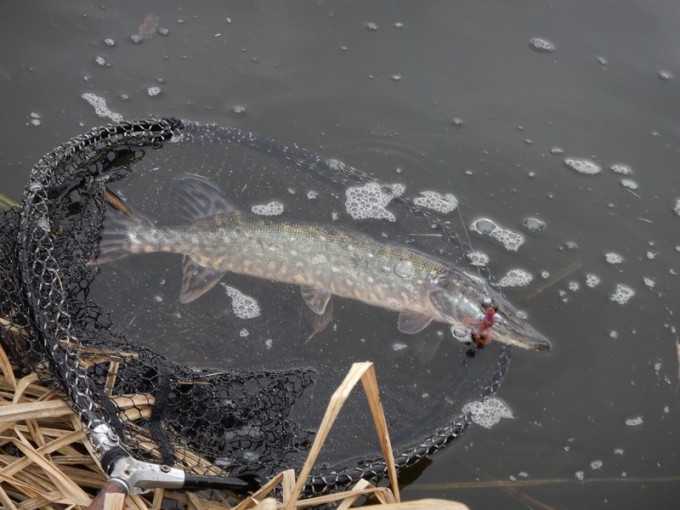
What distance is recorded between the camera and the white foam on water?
3867 mm

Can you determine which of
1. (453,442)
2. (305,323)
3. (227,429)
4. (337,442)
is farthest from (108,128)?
(453,442)

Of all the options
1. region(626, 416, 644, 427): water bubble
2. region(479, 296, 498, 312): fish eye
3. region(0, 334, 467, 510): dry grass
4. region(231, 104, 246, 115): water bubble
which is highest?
region(231, 104, 246, 115): water bubble

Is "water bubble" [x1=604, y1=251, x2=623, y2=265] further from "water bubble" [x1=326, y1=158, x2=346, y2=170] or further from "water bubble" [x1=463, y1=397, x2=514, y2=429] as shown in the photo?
"water bubble" [x1=326, y1=158, x2=346, y2=170]

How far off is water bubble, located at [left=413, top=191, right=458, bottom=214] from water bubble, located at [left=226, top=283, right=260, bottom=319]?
52.3 inches

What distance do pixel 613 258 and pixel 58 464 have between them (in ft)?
11.3

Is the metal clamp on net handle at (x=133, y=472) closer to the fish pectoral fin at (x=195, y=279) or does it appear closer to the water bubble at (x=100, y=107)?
A: the fish pectoral fin at (x=195, y=279)

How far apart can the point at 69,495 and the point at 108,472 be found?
32cm

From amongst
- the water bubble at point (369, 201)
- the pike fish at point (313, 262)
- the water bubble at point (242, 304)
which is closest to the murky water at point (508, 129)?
the water bubble at point (369, 201)

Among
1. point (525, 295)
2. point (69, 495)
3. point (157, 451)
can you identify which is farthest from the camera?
point (525, 295)

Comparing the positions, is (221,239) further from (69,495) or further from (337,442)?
(69,495)

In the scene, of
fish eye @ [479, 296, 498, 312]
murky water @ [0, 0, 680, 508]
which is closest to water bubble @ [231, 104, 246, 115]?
murky water @ [0, 0, 680, 508]

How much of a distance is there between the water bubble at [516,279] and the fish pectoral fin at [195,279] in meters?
1.72

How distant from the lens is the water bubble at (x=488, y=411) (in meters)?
3.63

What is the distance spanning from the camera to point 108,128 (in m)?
3.95
